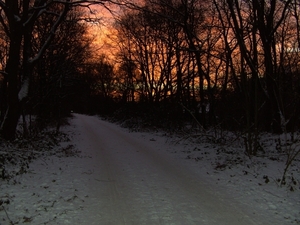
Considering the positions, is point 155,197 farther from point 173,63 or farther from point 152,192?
point 173,63

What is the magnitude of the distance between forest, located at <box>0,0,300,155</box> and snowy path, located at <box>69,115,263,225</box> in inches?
153

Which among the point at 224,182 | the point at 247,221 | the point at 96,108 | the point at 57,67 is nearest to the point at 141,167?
the point at 224,182

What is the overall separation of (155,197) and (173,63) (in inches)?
925

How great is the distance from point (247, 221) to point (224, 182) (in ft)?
8.18

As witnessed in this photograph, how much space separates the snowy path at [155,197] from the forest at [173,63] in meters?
3.88

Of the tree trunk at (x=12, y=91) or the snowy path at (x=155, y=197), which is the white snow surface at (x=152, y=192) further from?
the tree trunk at (x=12, y=91)

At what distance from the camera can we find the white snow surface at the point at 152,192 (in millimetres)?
5020

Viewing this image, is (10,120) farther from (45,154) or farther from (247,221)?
(247,221)

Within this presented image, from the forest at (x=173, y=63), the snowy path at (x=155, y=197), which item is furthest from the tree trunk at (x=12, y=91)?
the snowy path at (x=155, y=197)

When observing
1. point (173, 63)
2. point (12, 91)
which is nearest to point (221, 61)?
point (173, 63)

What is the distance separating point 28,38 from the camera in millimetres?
13289

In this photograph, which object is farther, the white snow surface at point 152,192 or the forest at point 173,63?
the forest at point 173,63

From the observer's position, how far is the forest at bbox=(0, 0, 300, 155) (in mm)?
11805

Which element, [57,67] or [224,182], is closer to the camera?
[224,182]
